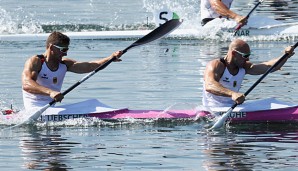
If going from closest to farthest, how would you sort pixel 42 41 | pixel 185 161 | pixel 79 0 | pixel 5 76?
1. pixel 185 161
2. pixel 5 76
3. pixel 42 41
4. pixel 79 0

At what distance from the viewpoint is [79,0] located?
44.5 metres

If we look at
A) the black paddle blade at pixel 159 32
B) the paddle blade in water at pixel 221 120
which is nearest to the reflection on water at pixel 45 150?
the paddle blade in water at pixel 221 120

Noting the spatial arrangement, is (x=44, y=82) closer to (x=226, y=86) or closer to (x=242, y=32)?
(x=226, y=86)

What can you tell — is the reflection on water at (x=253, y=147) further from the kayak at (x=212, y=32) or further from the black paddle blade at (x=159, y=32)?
the kayak at (x=212, y=32)

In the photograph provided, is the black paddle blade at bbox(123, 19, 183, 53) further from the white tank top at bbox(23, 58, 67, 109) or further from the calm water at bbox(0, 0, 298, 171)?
the white tank top at bbox(23, 58, 67, 109)

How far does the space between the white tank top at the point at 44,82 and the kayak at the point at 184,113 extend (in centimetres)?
23

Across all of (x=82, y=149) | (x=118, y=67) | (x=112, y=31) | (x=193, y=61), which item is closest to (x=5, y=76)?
(x=118, y=67)

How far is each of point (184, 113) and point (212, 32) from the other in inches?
472

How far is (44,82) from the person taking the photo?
18.3 m

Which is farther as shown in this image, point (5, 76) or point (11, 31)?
point (11, 31)

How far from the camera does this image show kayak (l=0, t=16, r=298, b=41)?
2938cm

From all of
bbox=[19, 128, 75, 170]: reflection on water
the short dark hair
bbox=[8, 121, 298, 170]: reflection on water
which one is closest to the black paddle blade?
the short dark hair

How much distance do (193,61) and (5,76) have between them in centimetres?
453

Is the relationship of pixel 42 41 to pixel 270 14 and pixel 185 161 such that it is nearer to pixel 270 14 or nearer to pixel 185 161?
pixel 270 14
